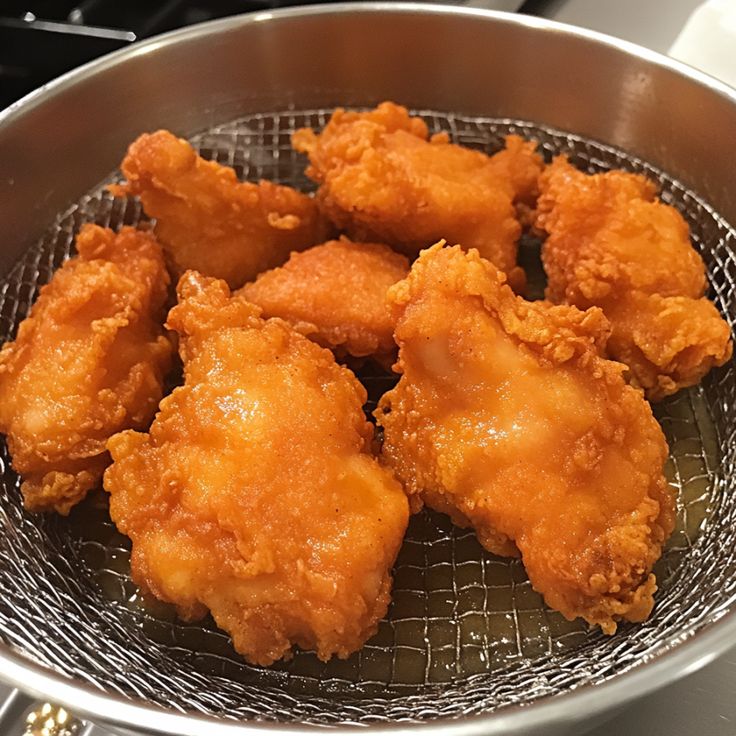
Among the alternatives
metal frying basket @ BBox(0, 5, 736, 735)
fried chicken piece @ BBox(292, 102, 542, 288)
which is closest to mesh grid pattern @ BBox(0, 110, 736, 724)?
metal frying basket @ BBox(0, 5, 736, 735)

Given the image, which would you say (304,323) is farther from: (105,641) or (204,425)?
(105,641)

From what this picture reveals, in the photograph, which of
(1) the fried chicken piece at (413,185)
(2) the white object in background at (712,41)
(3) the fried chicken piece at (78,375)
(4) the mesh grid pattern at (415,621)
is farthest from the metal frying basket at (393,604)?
(2) the white object in background at (712,41)

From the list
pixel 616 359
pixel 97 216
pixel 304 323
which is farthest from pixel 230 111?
pixel 616 359

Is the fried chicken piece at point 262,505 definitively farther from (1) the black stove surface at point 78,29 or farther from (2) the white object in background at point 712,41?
(2) the white object in background at point 712,41

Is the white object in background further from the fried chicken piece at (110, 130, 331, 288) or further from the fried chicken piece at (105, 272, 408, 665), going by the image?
the fried chicken piece at (105, 272, 408, 665)

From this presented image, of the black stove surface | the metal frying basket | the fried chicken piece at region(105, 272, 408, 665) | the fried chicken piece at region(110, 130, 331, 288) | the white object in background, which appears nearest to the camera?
the metal frying basket

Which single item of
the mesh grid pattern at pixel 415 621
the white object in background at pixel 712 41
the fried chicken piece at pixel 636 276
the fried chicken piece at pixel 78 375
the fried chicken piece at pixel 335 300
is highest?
the white object in background at pixel 712 41
